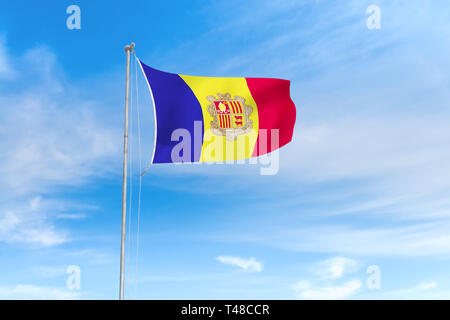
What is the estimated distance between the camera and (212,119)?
1892 centimetres

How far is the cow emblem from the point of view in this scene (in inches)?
747

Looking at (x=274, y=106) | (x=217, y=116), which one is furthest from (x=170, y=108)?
(x=274, y=106)

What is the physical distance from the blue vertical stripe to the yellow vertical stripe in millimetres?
266

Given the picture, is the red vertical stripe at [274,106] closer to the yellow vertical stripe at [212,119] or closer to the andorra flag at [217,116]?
the andorra flag at [217,116]

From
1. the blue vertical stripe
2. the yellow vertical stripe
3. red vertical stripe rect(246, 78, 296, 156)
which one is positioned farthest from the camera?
red vertical stripe rect(246, 78, 296, 156)

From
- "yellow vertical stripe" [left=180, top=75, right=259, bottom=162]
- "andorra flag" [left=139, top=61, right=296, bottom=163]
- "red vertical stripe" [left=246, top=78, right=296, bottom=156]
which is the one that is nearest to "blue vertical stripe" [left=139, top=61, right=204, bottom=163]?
"andorra flag" [left=139, top=61, right=296, bottom=163]

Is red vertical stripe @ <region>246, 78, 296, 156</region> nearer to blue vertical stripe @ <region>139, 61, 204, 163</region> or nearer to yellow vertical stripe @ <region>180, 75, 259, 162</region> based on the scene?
yellow vertical stripe @ <region>180, 75, 259, 162</region>

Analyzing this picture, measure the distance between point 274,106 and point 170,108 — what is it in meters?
4.77

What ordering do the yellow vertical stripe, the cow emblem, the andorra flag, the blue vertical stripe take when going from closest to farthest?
the blue vertical stripe → the andorra flag → the yellow vertical stripe → the cow emblem
